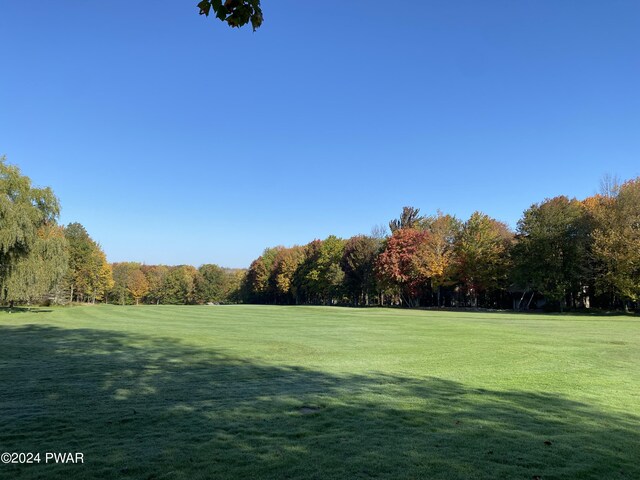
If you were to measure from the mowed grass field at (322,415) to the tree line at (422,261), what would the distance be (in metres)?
27.4

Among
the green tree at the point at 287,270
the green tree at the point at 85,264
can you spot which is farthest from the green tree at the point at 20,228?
the green tree at the point at 287,270

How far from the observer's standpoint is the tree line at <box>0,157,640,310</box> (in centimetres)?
3559

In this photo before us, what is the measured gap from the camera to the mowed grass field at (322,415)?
4.39 m

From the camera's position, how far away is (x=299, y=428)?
566 centimetres

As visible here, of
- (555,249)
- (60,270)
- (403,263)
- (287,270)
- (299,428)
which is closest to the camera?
(299,428)

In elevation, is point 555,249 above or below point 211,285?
above

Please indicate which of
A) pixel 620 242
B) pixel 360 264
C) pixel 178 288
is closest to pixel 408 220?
pixel 360 264

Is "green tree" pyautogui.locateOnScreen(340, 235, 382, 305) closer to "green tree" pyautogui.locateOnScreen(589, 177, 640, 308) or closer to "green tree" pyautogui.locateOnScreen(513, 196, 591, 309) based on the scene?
"green tree" pyautogui.locateOnScreen(513, 196, 591, 309)

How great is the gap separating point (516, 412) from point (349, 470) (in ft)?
12.3

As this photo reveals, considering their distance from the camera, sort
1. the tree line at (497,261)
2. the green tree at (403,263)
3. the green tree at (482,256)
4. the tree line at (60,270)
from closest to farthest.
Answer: the tree line at (60,270)
the tree line at (497,261)
the green tree at (482,256)
the green tree at (403,263)

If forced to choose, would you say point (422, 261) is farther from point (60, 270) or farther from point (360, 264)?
point (60, 270)

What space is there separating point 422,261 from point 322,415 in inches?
2376

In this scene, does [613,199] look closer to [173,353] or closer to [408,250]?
[408,250]

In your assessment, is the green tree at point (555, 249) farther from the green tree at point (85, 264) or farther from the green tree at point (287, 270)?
the green tree at point (85, 264)
